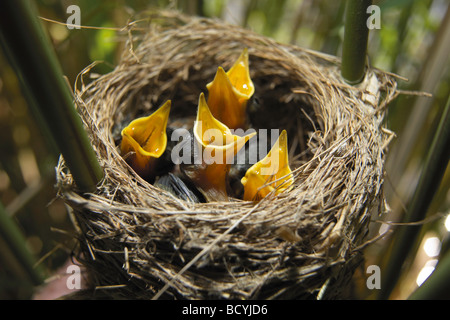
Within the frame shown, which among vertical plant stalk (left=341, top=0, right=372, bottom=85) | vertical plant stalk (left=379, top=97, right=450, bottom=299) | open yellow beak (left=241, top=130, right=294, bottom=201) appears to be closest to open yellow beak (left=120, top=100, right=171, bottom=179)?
open yellow beak (left=241, top=130, right=294, bottom=201)

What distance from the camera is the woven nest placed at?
0.62 m

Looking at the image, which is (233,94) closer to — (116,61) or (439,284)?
(116,61)

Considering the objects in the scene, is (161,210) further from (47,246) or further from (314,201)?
(47,246)

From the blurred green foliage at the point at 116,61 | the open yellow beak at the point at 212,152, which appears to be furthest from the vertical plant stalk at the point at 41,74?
the blurred green foliage at the point at 116,61

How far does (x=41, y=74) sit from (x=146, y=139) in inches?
18.5

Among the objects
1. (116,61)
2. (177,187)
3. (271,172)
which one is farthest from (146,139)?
(116,61)

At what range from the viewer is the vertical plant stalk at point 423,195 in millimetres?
557

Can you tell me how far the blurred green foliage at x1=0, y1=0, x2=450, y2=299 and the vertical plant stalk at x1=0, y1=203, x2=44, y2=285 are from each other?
0.13 ft

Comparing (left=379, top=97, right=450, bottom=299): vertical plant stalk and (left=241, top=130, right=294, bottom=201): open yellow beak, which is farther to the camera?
(left=241, top=130, right=294, bottom=201): open yellow beak

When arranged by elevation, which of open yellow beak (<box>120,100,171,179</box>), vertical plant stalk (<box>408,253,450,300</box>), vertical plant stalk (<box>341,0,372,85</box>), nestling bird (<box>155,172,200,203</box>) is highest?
vertical plant stalk (<box>341,0,372,85</box>)

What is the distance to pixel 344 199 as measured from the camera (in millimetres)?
689

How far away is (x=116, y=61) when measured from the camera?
1181 millimetres

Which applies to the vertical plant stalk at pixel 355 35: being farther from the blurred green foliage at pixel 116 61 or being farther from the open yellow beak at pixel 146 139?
the open yellow beak at pixel 146 139

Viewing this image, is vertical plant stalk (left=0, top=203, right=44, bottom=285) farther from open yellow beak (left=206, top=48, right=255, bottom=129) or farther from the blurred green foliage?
open yellow beak (left=206, top=48, right=255, bottom=129)
